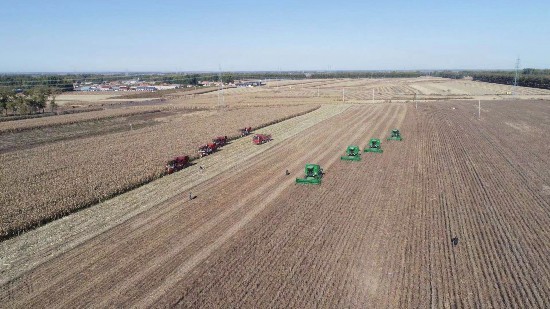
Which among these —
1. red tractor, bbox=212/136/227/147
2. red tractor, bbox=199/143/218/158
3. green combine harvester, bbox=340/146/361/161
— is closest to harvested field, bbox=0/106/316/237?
red tractor, bbox=199/143/218/158

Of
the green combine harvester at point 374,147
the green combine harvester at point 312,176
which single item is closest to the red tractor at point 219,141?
the green combine harvester at point 374,147

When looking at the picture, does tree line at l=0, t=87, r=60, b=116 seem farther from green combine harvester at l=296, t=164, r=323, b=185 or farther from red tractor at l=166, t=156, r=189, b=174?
green combine harvester at l=296, t=164, r=323, b=185

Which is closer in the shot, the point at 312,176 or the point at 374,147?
the point at 312,176

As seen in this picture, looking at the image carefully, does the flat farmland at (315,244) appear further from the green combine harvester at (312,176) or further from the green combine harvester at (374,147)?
the green combine harvester at (374,147)

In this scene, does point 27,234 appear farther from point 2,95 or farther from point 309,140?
point 2,95

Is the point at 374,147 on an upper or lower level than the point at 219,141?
upper

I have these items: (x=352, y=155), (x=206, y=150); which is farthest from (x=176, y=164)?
(x=352, y=155)

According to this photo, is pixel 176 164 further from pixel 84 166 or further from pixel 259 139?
pixel 259 139
